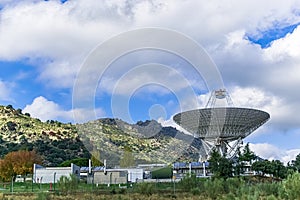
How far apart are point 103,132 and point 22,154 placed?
49.6ft

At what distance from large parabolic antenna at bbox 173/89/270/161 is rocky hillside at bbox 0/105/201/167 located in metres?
2.84

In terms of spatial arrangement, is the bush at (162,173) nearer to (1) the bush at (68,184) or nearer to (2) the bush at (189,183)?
(2) the bush at (189,183)

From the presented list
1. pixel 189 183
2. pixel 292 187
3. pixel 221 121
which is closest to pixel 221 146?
pixel 221 121

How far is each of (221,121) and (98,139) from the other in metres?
14.3

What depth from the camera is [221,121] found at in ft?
157

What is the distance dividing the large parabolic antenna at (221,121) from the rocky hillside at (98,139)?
284cm

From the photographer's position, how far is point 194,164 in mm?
67875

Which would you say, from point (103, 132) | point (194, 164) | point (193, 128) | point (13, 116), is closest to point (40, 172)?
point (103, 132)

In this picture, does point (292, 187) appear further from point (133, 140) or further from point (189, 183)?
point (133, 140)

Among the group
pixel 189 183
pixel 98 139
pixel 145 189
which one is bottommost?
pixel 145 189

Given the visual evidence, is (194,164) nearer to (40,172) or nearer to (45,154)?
(40,172)

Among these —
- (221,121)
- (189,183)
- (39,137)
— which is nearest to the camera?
(189,183)

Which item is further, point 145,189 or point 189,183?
point 189,183

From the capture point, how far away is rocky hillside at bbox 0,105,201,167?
157 ft
